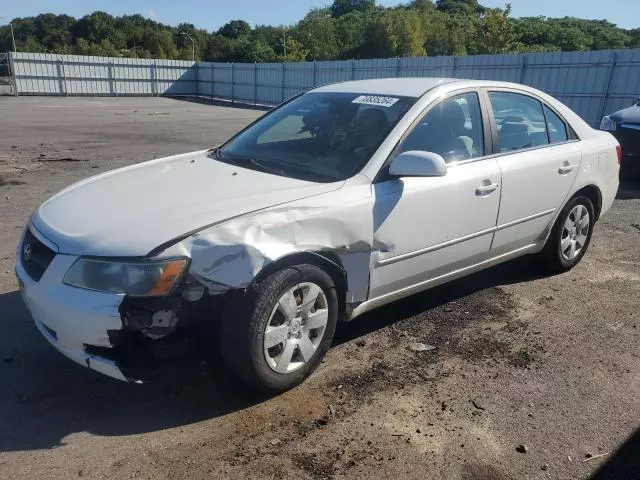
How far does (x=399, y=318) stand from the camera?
13.3 feet

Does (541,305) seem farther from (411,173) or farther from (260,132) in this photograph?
(260,132)

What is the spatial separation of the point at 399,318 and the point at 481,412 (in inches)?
46.0

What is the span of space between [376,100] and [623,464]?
257cm

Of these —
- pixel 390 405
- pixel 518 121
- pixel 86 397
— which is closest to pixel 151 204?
pixel 86 397

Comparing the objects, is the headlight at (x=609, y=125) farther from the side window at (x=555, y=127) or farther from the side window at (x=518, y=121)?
the side window at (x=518, y=121)

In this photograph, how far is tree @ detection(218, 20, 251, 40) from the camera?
9456cm

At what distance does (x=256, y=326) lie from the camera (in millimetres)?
2730

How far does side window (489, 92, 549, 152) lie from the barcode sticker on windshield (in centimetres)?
89

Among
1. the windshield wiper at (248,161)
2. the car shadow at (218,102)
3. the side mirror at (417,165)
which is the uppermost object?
the side mirror at (417,165)

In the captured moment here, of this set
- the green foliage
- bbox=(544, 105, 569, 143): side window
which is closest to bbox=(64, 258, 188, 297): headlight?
bbox=(544, 105, 569, 143): side window

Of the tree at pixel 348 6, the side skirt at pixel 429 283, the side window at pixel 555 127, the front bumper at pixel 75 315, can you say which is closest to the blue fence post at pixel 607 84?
the side window at pixel 555 127

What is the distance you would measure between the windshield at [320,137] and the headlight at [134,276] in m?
1.09

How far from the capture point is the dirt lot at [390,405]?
254 cm

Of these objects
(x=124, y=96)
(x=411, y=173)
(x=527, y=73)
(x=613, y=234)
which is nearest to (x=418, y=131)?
(x=411, y=173)
